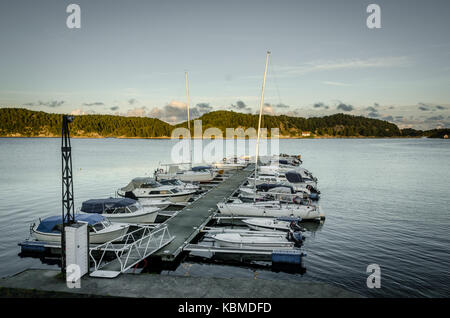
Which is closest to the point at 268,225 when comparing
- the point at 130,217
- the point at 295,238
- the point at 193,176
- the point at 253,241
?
the point at 295,238

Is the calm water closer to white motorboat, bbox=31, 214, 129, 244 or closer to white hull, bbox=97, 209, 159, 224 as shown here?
white motorboat, bbox=31, 214, 129, 244

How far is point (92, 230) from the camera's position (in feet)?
63.8

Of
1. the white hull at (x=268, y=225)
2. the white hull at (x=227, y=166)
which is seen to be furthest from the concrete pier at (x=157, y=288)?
the white hull at (x=227, y=166)

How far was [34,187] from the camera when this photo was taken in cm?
4694

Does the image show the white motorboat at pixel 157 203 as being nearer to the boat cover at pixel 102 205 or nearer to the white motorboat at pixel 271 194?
the boat cover at pixel 102 205

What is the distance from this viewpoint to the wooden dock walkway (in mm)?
18172

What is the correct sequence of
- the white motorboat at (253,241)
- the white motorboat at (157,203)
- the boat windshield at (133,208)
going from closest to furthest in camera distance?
the white motorboat at (253,241) → the boat windshield at (133,208) → the white motorboat at (157,203)

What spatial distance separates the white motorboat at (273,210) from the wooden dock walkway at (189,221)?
1598 mm

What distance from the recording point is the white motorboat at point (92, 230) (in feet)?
64.0

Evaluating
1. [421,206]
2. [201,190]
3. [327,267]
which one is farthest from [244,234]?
[421,206]

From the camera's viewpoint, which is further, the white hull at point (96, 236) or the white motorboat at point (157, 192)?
the white motorboat at point (157, 192)

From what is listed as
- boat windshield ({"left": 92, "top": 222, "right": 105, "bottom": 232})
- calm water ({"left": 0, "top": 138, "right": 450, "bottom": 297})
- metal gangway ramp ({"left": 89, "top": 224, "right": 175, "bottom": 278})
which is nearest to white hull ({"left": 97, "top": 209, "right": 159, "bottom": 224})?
metal gangway ramp ({"left": 89, "top": 224, "right": 175, "bottom": 278})

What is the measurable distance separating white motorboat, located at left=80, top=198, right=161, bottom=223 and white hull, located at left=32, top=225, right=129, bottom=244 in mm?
3016
